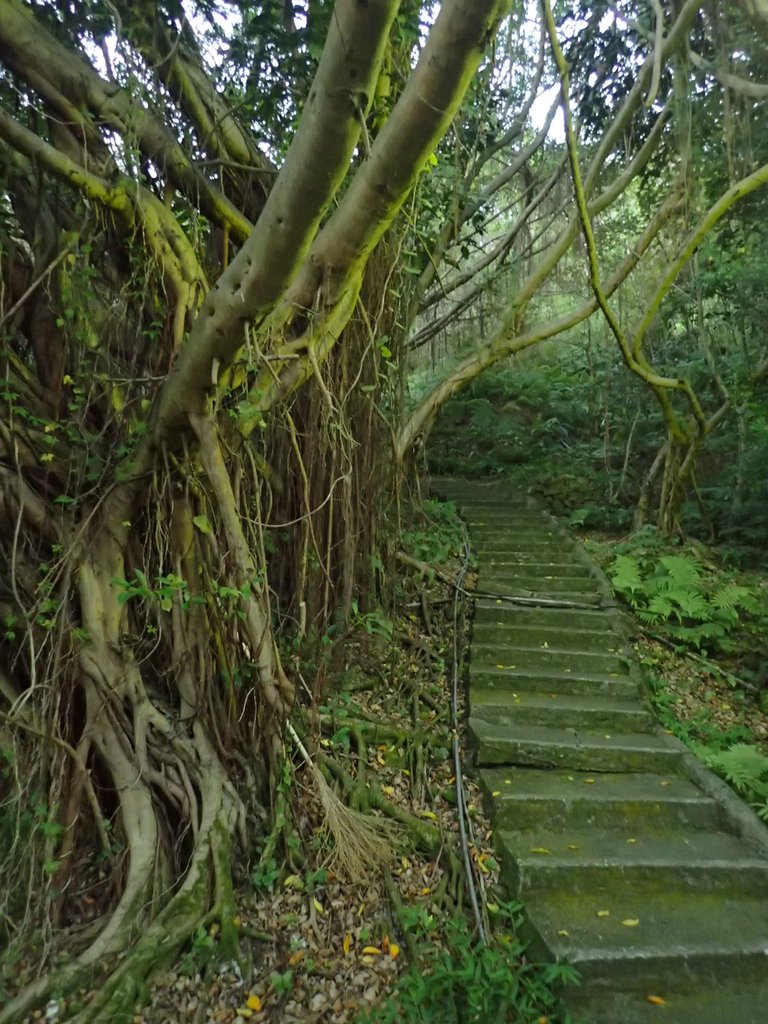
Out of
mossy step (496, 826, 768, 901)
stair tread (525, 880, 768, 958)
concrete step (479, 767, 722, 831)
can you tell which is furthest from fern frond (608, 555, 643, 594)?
stair tread (525, 880, 768, 958)

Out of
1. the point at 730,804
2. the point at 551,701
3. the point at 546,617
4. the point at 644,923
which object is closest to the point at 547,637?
the point at 546,617

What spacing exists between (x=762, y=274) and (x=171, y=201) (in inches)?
238

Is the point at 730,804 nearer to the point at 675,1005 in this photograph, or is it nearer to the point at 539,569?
the point at 675,1005

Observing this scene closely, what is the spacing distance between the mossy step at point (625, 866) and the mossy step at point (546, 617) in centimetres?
221

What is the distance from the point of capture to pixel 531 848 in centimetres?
318

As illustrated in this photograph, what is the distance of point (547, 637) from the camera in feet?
16.9

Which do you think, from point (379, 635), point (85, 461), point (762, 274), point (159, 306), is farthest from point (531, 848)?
point (762, 274)

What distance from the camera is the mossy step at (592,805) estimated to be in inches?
134

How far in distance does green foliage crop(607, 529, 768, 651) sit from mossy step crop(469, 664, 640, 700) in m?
1.22

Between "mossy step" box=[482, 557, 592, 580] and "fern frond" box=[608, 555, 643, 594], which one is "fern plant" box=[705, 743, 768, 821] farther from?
"mossy step" box=[482, 557, 592, 580]

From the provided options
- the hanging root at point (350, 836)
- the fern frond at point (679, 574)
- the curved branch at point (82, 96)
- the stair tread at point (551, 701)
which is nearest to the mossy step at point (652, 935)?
the hanging root at point (350, 836)

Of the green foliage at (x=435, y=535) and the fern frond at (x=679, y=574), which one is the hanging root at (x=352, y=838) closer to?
the green foliage at (x=435, y=535)

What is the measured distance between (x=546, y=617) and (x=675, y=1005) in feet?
10.1

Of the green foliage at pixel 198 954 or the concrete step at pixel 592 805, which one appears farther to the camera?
the concrete step at pixel 592 805
